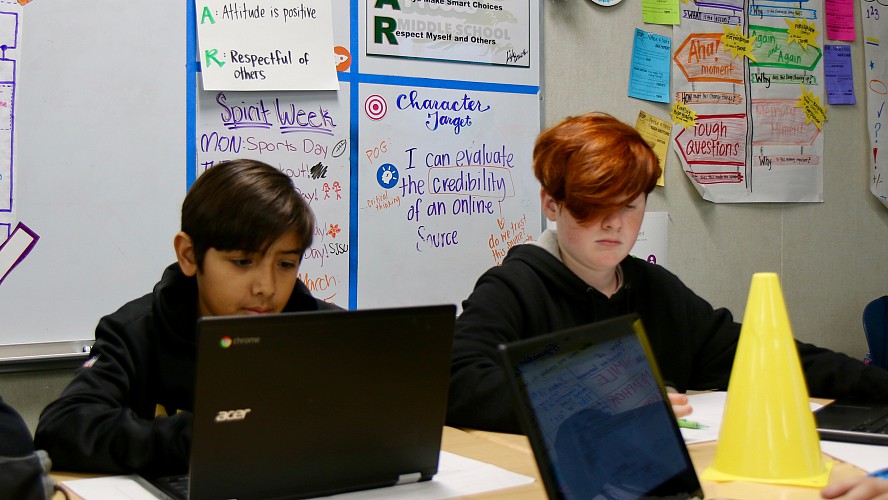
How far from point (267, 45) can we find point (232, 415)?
5.23 feet

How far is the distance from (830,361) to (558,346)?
1.05 meters

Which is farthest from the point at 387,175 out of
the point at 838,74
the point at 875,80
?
the point at 875,80

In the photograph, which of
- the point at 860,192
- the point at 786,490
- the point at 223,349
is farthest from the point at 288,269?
the point at 860,192

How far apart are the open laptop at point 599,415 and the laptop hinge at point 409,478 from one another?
1.00 ft

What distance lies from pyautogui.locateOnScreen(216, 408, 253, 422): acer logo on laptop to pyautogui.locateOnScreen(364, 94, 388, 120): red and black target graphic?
1.67m

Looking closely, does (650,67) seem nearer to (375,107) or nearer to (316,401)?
(375,107)

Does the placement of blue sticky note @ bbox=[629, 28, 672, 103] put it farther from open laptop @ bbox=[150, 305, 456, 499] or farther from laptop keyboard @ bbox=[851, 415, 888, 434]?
open laptop @ bbox=[150, 305, 456, 499]

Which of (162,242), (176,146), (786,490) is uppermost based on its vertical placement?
(176,146)

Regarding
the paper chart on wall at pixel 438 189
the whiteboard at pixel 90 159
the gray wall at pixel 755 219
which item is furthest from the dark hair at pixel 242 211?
the gray wall at pixel 755 219

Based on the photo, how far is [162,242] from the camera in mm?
2277

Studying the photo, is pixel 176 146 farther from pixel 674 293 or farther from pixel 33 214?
pixel 674 293

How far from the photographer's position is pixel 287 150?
2.44m

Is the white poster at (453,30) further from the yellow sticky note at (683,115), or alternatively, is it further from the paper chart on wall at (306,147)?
the yellow sticky note at (683,115)

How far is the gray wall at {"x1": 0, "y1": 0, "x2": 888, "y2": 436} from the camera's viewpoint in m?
2.92
